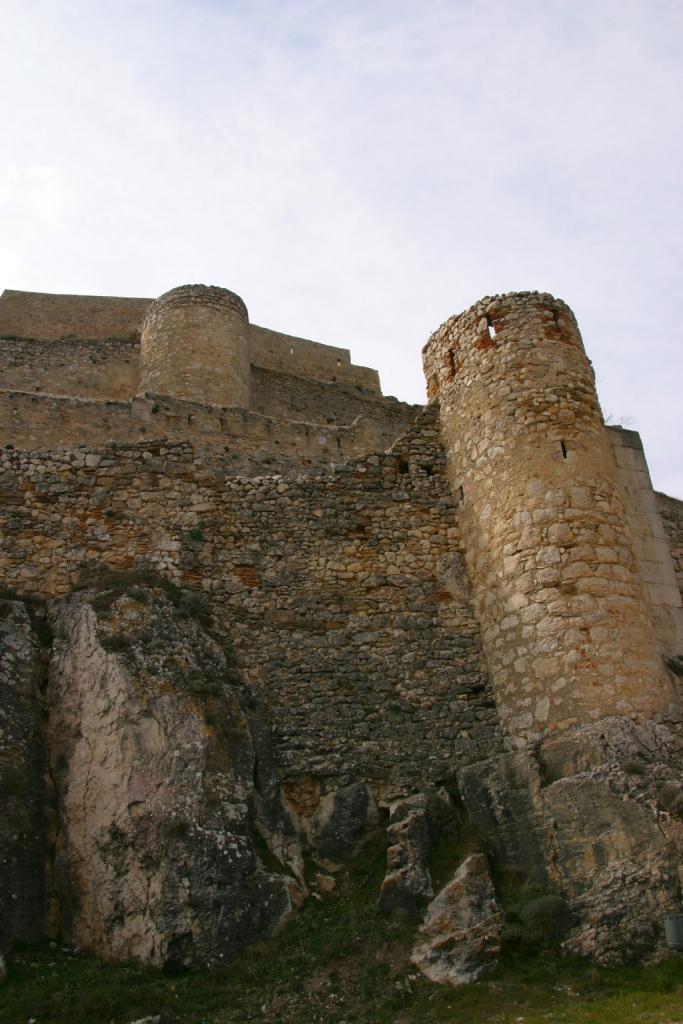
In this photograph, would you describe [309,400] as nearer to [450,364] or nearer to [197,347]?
[197,347]

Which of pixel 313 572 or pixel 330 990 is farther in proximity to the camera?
pixel 313 572

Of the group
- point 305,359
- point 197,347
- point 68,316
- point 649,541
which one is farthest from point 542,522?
A: point 68,316

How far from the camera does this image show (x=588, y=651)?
962 cm

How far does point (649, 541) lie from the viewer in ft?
37.4

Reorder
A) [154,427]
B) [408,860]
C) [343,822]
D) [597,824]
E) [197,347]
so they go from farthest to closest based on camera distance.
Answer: [197,347] → [154,427] → [343,822] → [408,860] → [597,824]

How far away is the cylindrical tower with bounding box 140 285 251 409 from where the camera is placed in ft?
75.5

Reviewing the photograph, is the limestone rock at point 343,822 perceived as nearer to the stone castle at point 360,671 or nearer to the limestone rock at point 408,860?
the stone castle at point 360,671

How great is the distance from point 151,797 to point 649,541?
6.60 metres

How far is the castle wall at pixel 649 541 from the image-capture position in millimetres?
10969

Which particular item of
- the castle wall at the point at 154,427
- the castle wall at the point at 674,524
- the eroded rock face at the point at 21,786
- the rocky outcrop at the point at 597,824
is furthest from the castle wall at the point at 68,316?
the rocky outcrop at the point at 597,824

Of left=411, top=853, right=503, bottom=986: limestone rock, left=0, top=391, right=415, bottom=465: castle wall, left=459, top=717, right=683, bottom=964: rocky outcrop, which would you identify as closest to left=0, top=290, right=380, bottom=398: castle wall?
left=0, top=391, right=415, bottom=465: castle wall

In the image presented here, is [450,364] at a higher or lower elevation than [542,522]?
higher

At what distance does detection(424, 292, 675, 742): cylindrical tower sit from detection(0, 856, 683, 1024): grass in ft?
8.34

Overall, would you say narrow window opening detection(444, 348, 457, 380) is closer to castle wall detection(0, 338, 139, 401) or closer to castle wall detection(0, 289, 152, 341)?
castle wall detection(0, 338, 139, 401)
